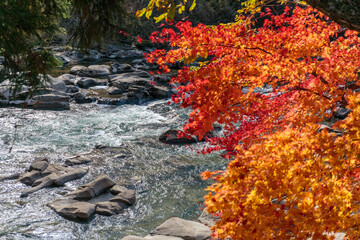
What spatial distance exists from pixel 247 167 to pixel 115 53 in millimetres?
23807

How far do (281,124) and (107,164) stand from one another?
512 cm

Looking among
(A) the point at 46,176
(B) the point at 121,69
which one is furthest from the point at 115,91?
(A) the point at 46,176

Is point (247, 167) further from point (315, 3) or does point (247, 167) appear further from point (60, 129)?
point (60, 129)

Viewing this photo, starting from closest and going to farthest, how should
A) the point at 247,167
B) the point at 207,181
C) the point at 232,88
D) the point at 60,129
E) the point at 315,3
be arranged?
the point at 315,3 < the point at 247,167 < the point at 232,88 < the point at 207,181 < the point at 60,129

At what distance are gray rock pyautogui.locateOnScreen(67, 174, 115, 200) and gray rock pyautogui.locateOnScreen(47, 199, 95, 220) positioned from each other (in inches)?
9.5

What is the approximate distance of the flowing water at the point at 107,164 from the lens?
20.6ft

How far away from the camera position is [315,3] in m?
2.38

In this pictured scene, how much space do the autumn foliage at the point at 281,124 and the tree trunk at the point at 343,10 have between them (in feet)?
2.46

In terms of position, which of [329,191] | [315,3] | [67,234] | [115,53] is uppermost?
[315,3]

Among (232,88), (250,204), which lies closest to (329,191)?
(250,204)

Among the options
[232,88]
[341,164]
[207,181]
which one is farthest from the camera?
[207,181]

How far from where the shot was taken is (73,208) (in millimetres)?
6586

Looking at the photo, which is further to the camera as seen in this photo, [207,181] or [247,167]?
[207,181]

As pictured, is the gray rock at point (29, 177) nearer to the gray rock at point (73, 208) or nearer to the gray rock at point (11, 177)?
the gray rock at point (11, 177)
